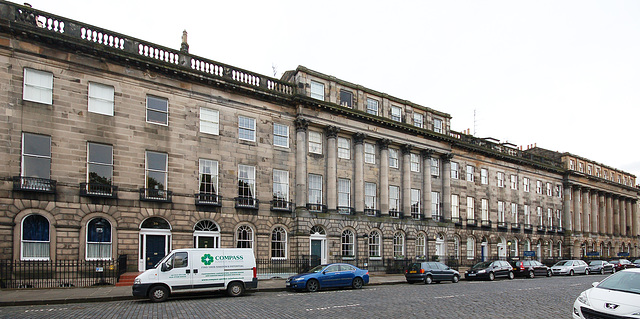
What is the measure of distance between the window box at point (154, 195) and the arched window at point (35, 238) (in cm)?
475

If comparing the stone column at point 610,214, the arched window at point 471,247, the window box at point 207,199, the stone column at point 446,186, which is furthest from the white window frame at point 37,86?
the stone column at point 610,214

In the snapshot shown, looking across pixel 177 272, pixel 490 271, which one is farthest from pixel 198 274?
→ pixel 490 271

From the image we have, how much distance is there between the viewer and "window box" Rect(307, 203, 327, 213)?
3261cm

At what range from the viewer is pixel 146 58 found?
26609 mm

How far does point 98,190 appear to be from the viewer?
A: 2447cm

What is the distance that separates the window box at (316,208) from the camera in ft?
107

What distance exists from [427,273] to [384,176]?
1060cm

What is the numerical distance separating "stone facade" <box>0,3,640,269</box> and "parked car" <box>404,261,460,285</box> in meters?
6.68

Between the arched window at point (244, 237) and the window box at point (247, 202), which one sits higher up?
the window box at point (247, 202)

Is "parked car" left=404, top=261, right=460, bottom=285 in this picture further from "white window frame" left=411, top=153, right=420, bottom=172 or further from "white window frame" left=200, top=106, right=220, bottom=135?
"white window frame" left=200, top=106, right=220, bottom=135

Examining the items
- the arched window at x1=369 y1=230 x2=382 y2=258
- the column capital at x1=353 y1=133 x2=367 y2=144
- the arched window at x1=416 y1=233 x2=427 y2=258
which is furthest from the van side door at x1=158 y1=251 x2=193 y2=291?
the arched window at x1=416 y1=233 x2=427 y2=258

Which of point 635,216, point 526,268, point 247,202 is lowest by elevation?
point 526,268

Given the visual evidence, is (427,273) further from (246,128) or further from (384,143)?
(246,128)

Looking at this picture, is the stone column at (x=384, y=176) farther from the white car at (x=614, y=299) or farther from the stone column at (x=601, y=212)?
the stone column at (x=601, y=212)
